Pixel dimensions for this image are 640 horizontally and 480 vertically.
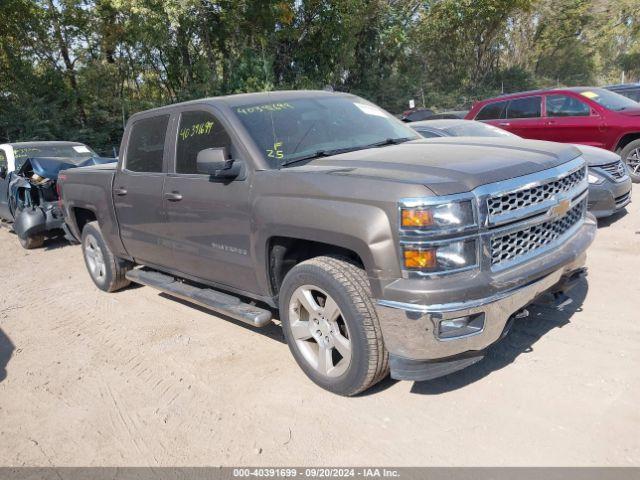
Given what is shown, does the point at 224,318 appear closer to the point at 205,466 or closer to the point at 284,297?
the point at 284,297

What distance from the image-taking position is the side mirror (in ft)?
12.1

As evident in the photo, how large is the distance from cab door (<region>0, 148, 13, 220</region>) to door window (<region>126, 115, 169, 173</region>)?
532 cm

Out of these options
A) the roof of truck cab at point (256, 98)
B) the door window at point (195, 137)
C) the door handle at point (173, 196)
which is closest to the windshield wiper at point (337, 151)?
the door window at point (195, 137)

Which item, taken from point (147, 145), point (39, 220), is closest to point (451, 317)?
point (147, 145)

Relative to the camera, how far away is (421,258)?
9.48 ft

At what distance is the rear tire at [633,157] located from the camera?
28.2 ft

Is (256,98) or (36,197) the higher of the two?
(256,98)

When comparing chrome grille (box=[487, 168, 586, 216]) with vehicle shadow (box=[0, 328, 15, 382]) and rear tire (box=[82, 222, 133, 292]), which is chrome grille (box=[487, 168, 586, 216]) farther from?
rear tire (box=[82, 222, 133, 292])

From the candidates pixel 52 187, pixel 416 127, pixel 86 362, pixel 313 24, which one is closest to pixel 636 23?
pixel 313 24

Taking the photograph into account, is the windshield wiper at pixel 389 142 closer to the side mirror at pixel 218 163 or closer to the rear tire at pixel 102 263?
the side mirror at pixel 218 163

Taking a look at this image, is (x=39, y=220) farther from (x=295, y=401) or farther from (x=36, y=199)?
(x=295, y=401)

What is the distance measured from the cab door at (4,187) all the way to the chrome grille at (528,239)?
8.85 metres

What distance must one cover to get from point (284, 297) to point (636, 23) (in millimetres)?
41415

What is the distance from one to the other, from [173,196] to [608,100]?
7.84 m
